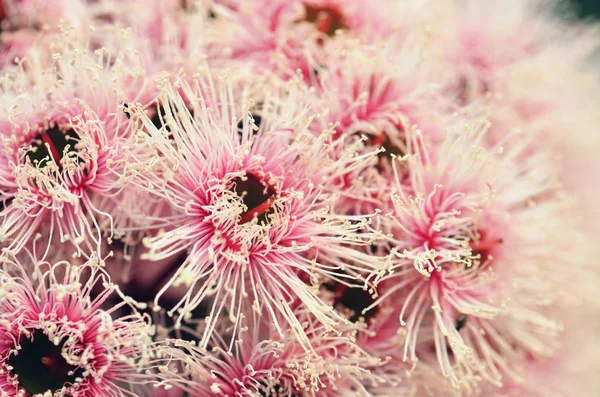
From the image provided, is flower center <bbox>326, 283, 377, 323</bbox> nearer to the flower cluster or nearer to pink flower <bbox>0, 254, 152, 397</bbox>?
the flower cluster

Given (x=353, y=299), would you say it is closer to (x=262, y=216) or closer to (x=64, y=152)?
(x=262, y=216)

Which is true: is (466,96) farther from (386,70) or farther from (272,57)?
(272,57)

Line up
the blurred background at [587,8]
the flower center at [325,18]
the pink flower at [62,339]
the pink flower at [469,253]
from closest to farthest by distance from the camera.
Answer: the pink flower at [62,339]
the pink flower at [469,253]
the flower center at [325,18]
the blurred background at [587,8]

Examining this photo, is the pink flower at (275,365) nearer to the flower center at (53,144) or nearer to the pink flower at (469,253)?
the pink flower at (469,253)

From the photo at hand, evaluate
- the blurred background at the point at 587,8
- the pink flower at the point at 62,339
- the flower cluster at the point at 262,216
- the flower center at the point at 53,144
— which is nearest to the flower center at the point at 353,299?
the flower cluster at the point at 262,216

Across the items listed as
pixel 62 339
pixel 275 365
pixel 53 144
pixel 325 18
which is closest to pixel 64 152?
pixel 53 144

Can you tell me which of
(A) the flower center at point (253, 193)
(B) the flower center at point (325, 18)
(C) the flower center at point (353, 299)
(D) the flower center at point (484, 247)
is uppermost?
(B) the flower center at point (325, 18)

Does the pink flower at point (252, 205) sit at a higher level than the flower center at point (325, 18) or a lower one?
lower

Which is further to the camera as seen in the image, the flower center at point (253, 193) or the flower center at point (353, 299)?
the flower center at point (353, 299)
